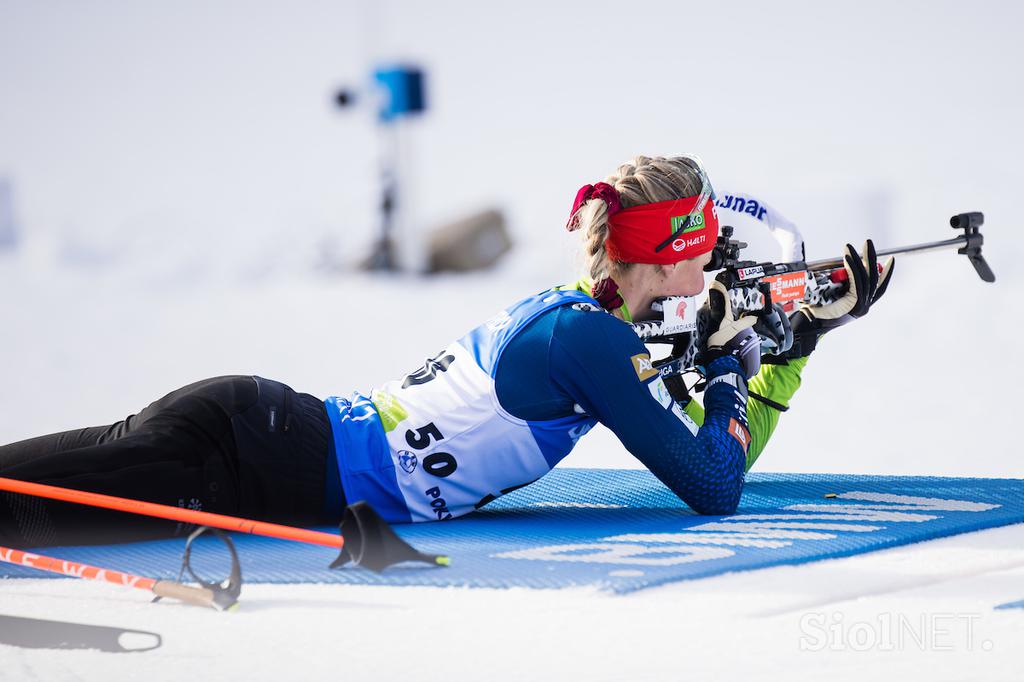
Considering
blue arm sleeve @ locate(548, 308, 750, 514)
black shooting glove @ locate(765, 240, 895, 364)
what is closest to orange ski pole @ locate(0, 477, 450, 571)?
blue arm sleeve @ locate(548, 308, 750, 514)

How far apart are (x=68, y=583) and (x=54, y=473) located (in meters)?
0.21

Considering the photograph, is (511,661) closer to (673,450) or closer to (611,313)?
(673,450)

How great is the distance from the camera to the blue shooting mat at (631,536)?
6.46ft

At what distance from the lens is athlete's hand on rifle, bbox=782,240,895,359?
279 centimetres

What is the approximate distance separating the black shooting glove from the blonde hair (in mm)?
502

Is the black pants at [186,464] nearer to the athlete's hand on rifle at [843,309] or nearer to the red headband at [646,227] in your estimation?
the red headband at [646,227]

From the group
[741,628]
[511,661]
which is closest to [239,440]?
[511,661]

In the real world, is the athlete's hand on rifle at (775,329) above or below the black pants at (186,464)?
above

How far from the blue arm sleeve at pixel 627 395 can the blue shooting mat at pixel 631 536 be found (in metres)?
0.12

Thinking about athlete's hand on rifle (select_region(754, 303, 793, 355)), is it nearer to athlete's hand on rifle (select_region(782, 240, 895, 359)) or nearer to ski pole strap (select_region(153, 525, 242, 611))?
athlete's hand on rifle (select_region(782, 240, 895, 359))

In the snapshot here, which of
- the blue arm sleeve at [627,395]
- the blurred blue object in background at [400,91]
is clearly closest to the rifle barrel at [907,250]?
the blue arm sleeve at [627,395]

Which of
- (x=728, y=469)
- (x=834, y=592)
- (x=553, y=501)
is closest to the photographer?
(x=834, y=592)

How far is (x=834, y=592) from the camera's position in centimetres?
188

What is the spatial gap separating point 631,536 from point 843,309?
860 millimetres
